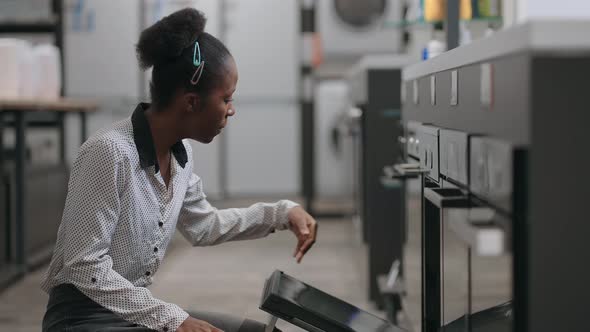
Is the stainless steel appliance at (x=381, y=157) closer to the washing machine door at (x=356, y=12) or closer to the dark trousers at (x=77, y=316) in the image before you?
the dark trousers at (x=77, y=316)

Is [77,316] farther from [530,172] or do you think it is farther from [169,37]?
[530,172]

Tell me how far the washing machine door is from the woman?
184 inches

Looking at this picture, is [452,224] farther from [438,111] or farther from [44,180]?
[44,180]

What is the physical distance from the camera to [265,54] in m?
6.19

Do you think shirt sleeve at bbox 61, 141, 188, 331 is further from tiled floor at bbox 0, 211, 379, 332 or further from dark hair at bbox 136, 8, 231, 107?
tiled floor at bbox 0, 211, 379, 332

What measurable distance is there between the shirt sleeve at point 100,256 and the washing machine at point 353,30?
15.9ft

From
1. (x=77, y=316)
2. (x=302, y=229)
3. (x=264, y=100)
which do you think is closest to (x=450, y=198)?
(x=302, y=229)

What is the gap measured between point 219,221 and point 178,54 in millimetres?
449

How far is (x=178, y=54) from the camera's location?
1532 millimetres

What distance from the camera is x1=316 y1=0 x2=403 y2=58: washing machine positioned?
621 centimetres

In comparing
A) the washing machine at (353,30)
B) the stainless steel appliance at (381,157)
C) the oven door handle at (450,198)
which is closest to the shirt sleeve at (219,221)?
the oven door handle at (450,198)

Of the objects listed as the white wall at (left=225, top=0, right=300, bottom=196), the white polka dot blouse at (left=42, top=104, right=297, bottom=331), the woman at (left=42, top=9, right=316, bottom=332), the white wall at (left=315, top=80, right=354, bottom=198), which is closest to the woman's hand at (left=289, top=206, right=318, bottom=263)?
the woman at (left=42, top=9, right=316, bottom=332)

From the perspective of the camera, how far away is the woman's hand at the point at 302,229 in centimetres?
171

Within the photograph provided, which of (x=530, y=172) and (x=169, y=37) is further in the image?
(x=169, y=37)
